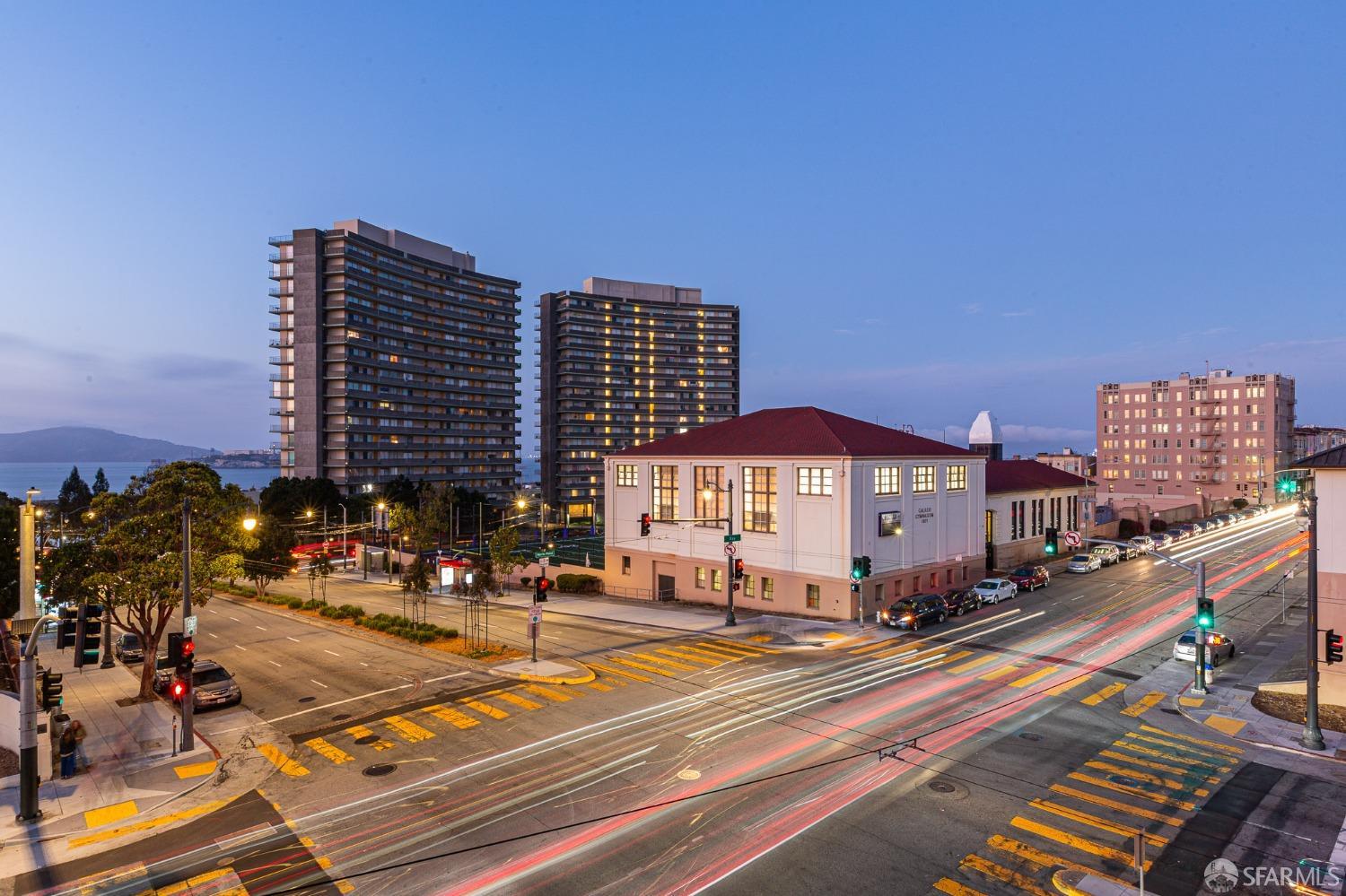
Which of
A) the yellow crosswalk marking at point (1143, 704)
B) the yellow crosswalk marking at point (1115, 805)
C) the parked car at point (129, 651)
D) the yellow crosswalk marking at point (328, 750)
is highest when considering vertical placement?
the yellow crosswalk marking at point (1115, 805)

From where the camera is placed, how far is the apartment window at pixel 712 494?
4750cm

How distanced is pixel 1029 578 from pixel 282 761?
46984 mm

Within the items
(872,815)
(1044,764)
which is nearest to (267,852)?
(872,815)

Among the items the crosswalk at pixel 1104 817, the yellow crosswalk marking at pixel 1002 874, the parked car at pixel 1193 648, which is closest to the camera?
the yellow crosswalk marking at pixel 1002 874

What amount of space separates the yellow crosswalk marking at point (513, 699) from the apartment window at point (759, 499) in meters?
22.7

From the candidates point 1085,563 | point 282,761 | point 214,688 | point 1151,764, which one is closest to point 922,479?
point 1085,563

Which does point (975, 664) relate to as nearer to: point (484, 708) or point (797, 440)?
point (797, 440)

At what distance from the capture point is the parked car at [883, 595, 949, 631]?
3784 cm

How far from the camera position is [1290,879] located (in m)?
13.1

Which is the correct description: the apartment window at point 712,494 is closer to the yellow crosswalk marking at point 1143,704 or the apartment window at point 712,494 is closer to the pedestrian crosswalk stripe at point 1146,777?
the yellow crosswalk marking at point 1143,704

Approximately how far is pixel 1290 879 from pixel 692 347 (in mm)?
168860

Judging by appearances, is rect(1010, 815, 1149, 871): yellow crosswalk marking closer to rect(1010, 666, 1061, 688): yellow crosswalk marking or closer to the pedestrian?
rect(1010, 666, 1061, 688): yellow crosswalk marking

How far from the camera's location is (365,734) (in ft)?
73.4

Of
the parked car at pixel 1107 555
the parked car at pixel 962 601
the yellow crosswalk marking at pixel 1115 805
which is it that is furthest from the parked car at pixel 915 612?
the parked car at pixel 1107 555
